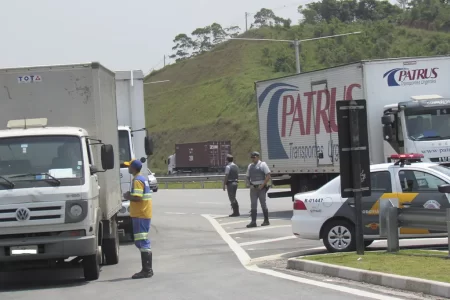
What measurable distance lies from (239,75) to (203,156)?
3900 cm

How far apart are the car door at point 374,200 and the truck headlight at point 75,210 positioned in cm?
502

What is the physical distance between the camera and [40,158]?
1189 centimetres

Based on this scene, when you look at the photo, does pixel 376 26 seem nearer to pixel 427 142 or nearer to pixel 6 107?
pixel 427 142

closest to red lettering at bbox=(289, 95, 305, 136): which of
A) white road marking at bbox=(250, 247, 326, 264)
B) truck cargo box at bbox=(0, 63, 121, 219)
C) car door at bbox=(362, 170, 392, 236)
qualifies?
white road marking at bbox=(250, 247, 326, 264)

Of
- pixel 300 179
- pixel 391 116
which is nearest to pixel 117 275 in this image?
pixel 391 116

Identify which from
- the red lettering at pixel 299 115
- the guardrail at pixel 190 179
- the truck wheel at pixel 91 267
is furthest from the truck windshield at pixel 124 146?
the guardrail at pixel 190 179

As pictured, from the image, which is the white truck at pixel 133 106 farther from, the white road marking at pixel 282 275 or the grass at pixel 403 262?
the grass at pixel 403 262

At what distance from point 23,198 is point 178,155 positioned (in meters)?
67.3

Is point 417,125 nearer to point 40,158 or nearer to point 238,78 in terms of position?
point 40,158

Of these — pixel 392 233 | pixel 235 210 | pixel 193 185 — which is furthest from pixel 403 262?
pixel 193 185

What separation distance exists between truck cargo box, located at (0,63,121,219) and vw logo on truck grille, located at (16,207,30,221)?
190 cm

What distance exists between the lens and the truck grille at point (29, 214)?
440 inches

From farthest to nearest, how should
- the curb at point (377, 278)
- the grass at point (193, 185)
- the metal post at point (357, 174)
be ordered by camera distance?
the grass at point (193, 185) → the metal post at point (357, 174) → the curb at point (377, 278)

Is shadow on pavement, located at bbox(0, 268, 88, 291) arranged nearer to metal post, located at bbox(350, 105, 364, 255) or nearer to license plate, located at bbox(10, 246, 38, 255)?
license plate, located at bbox(10, 246, 38, 255)
